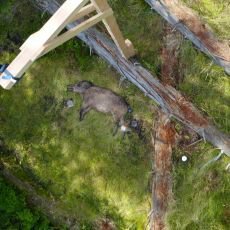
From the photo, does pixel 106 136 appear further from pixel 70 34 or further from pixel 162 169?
pixel 70 34

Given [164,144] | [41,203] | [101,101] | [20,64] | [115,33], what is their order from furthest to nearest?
[41,203]
[101,101]
[164,144]
[115,33]
[20,64]

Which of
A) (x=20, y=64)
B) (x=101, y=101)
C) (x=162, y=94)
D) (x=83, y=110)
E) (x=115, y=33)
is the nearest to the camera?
(x=20, y=64)

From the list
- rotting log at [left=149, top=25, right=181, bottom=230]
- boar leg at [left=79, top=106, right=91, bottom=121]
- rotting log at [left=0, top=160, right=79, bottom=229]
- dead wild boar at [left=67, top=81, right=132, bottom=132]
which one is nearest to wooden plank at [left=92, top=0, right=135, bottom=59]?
rotting log at [left=149, top=25, right=181, bottom=230]

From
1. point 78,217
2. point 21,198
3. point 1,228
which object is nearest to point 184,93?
point 78,217

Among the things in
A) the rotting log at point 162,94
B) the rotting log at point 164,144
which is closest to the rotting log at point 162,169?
the rotting log at point 164,144

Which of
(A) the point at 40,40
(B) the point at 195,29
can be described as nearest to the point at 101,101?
(B) the point at 195,29

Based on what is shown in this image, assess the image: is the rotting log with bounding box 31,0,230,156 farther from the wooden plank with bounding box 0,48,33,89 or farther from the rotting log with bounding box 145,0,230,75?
the wooden plank with bounding box 0,48,33,89
